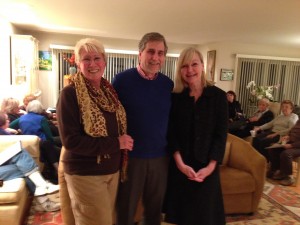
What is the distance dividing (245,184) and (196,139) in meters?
1.33

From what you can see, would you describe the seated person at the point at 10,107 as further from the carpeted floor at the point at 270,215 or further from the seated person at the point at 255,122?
the seated person at the point at 255,122

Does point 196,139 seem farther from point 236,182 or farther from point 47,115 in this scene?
point 47,115

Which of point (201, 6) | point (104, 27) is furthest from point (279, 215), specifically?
point (104, 27)

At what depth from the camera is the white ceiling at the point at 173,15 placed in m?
3.27

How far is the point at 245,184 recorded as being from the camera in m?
2.58

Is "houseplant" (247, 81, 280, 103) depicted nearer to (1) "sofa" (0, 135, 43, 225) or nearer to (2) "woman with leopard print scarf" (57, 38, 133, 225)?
(1) "sofa" (0, 135, 43, 225)

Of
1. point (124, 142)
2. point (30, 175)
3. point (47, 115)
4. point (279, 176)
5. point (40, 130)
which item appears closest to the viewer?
point (124, 142)

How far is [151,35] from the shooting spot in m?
1.53

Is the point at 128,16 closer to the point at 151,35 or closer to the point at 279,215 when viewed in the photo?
the point at 151,35

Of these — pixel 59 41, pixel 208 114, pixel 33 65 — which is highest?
pixel 59 41

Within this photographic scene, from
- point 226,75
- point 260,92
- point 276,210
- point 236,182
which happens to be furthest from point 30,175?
point 226,75

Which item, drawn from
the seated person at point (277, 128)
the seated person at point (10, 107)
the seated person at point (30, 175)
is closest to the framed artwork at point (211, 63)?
the seated person at point (277, 128)

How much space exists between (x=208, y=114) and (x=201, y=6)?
2.25 metres

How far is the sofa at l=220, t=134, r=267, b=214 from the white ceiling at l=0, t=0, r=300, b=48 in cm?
181
